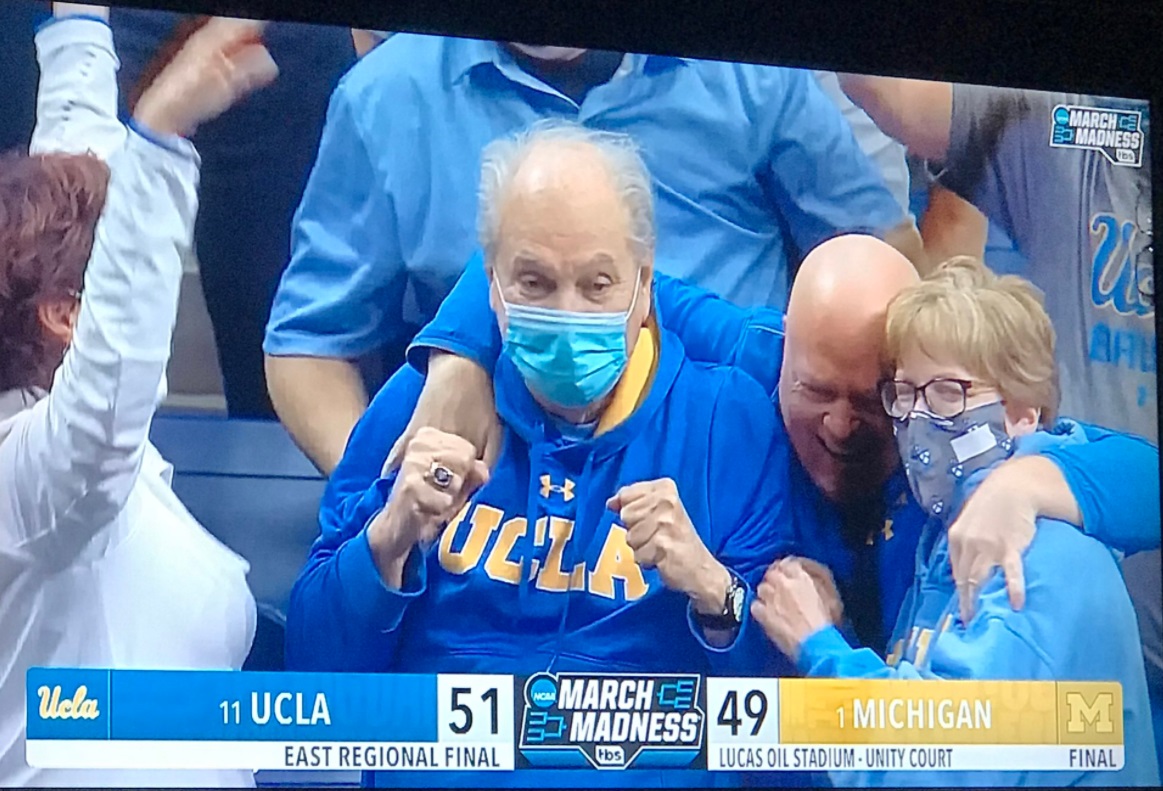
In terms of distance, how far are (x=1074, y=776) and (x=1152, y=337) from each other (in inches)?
25.0

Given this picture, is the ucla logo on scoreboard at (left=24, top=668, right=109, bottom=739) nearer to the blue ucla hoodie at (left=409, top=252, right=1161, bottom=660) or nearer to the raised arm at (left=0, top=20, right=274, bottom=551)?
the raised arm at (left=0, top=20, right=274, bottom=551)

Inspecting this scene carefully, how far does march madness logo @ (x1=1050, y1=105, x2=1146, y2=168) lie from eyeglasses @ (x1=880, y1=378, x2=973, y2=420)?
423mm

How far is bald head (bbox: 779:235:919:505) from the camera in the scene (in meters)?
2.01

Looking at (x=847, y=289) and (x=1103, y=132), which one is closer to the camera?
(x=847, y=289)

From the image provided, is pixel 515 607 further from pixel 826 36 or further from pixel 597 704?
pixel 826 36

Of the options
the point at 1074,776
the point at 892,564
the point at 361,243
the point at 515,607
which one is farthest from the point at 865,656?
the point at 361,243

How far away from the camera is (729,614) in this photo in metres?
1.94

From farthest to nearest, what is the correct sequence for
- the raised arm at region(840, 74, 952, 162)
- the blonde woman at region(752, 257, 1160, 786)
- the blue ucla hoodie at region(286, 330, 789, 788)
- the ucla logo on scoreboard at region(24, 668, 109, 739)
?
the raised arm at region(840, 74, 952, 162), the blonde woman at region(752, 257, 1160, 786), the blue ucla hoodie at region(286, 330, 789, 788), the ucla logo on scoreboard at region(24, 668, 109, 739)

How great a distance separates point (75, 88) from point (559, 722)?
100cm

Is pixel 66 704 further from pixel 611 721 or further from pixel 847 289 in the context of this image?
pixel 847 289

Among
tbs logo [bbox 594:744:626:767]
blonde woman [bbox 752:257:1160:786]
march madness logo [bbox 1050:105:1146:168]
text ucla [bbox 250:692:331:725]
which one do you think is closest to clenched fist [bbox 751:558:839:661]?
blonde woman [bbox 752:257:1160:786]

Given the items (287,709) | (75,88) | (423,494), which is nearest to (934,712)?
(423,494)

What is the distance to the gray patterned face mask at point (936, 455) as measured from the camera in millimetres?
2021

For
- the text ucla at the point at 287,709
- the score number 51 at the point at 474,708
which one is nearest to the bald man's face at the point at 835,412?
the score number 51 at the point at 474,708
